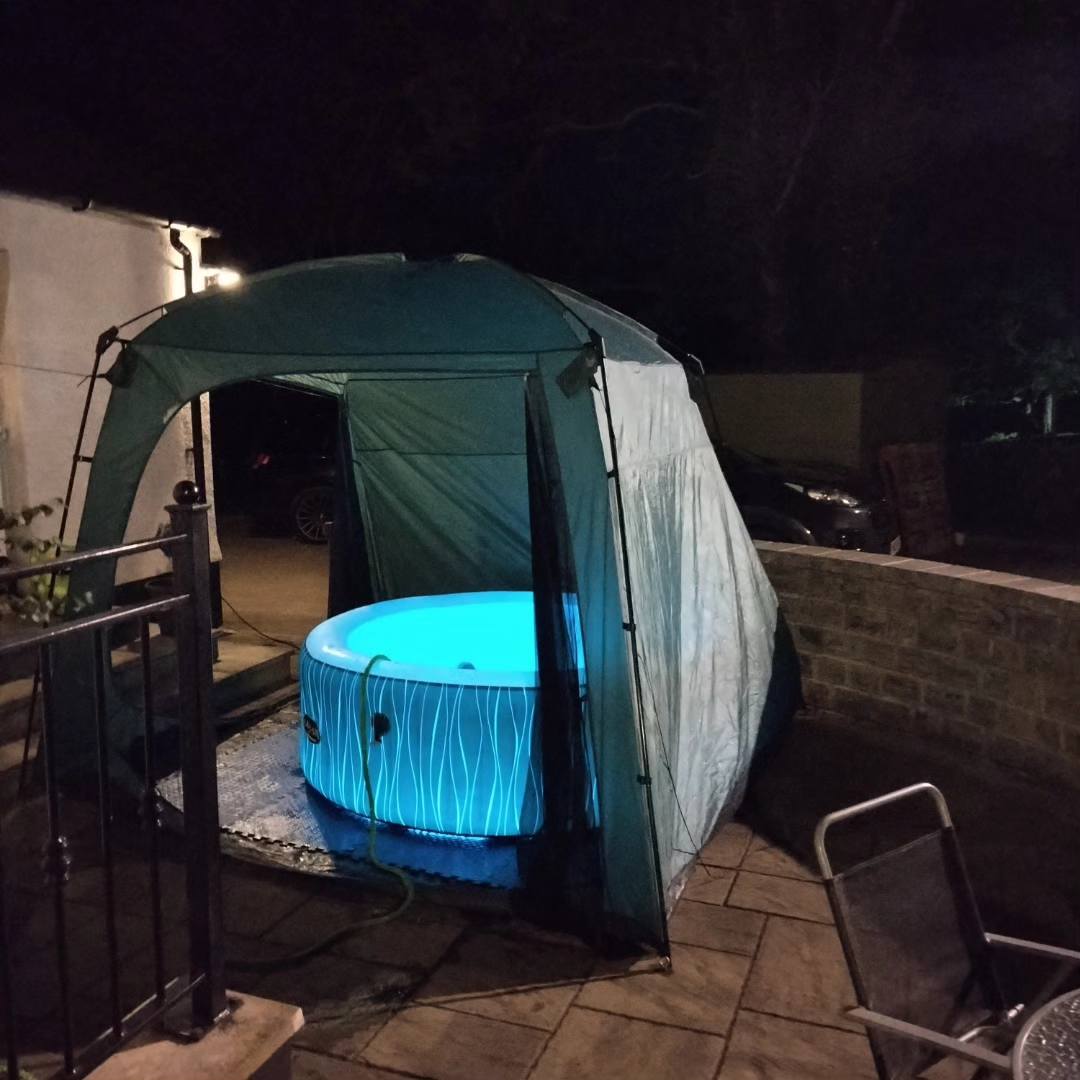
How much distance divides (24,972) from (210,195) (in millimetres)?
5505

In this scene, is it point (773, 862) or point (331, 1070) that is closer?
point (331, 1070)

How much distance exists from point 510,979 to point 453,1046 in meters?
0.39

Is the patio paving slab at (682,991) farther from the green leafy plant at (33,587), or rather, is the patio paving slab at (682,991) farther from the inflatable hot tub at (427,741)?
the green leafy plant at (33,587)

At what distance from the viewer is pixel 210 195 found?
7184 millimetres

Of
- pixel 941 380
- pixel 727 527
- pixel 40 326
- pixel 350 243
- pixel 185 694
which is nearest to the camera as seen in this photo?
pixel 185 694

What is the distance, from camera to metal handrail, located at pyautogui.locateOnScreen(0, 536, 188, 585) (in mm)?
1868

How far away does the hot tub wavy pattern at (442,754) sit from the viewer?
4.03 metres

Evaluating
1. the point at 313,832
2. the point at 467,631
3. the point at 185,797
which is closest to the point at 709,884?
the point at 313,832

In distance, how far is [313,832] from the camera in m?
4.34

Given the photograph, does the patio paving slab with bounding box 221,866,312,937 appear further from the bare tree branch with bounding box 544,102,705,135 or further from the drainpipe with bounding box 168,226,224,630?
the bare tree branch with bounding box 544,102,705,135

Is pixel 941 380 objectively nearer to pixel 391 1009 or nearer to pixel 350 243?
pixel 350 243

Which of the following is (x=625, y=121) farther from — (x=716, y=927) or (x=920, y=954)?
(x=920, y=954)

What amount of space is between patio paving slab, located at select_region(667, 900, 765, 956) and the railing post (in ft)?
5.89

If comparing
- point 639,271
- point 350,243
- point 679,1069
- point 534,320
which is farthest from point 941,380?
point 679,1069
